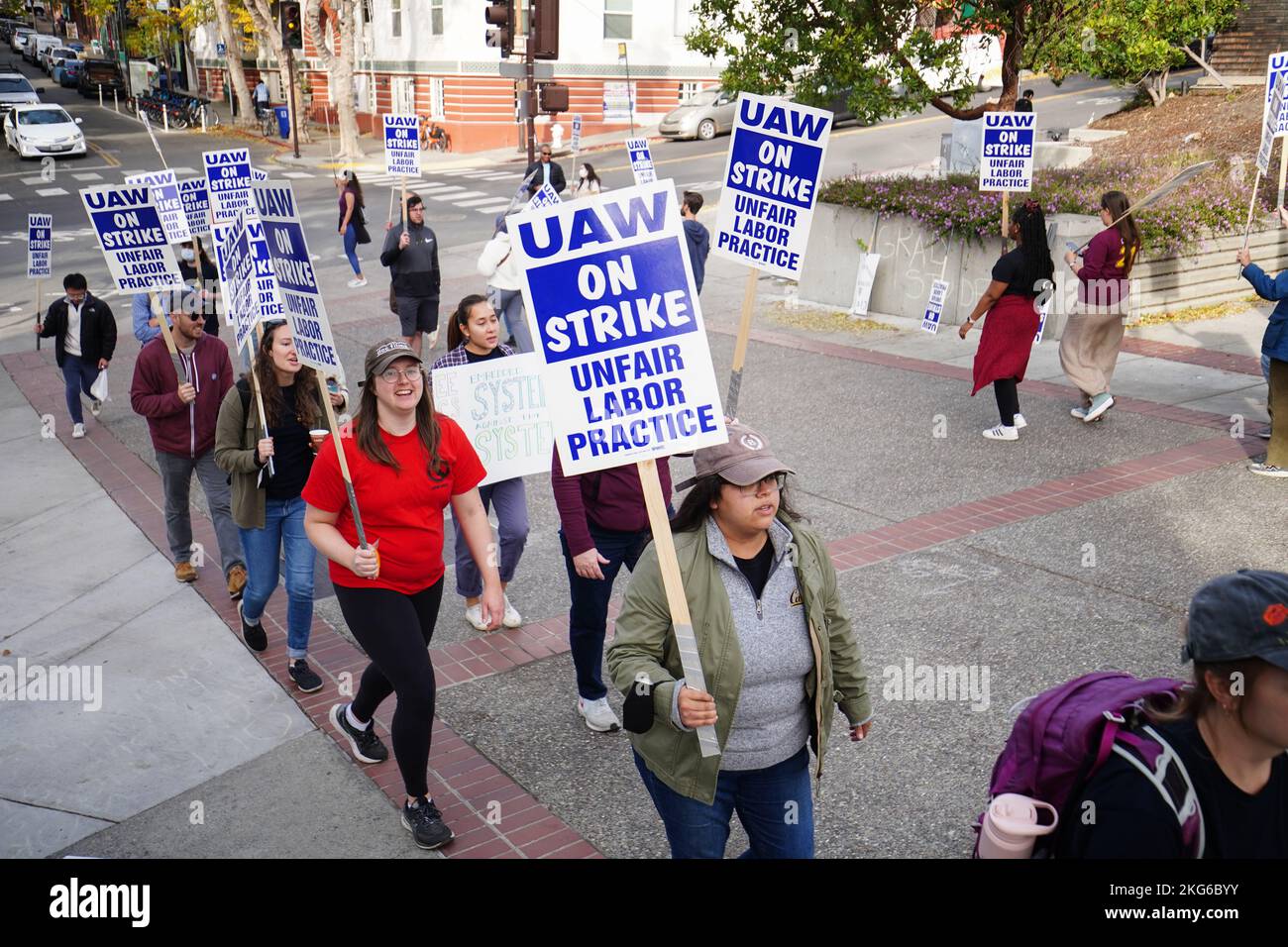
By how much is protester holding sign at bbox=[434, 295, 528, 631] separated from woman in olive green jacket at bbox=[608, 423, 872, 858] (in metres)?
3.24

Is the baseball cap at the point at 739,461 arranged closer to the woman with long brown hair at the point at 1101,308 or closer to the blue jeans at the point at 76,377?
the woman with long brown hair at the point at 1101,308

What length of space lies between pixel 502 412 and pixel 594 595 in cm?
183

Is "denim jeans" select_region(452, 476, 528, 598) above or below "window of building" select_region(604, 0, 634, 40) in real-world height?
below

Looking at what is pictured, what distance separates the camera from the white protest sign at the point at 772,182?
6750 millimetres

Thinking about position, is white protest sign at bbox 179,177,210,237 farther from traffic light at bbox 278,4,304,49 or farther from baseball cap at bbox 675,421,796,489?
traffic light at bbox 278,4,304,49

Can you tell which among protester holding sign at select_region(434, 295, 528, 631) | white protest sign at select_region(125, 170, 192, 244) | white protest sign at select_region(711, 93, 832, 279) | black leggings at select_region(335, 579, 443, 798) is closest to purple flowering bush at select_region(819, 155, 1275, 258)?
white protest sign at select_region(711, 93, 832, 279)

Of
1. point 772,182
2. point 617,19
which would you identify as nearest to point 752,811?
point 772,182

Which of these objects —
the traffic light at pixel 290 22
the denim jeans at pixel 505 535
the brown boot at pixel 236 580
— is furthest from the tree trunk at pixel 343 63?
the denim jeans at pixel 505 535

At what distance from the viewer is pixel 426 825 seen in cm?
476

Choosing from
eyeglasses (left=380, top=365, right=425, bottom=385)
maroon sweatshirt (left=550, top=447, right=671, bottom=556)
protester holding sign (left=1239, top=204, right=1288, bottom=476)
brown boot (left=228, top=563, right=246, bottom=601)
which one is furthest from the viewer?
protester holding sign (left=1239, top=204, right=1288, bottom=476)

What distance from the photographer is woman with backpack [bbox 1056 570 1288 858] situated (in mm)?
2383

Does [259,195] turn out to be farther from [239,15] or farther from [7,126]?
[239,15]

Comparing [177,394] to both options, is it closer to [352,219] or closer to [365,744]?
[365,744]

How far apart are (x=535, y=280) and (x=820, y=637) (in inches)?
54.2
